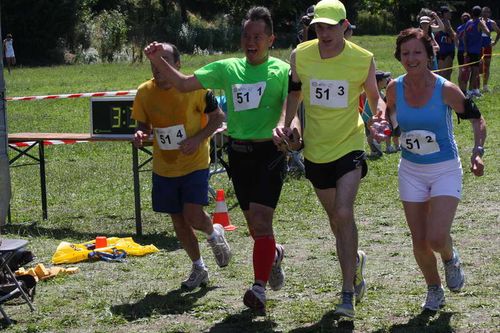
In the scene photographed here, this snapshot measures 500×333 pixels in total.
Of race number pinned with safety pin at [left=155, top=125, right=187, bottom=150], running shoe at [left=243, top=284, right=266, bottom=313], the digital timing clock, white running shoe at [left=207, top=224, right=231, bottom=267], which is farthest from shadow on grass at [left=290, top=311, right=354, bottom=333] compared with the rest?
the digital timing clock

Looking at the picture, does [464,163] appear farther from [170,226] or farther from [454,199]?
[454,199]

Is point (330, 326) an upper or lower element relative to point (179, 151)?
lower

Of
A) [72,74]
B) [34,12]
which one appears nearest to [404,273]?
[72,74]

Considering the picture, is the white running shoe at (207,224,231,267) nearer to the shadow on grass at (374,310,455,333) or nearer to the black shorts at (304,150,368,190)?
the black shorts at (304,150,368,190)

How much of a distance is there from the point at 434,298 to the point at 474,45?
17073mm

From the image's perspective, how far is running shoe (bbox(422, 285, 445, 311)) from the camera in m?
6.44

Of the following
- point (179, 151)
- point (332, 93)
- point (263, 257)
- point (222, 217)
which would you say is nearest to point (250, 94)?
point (332, 93)

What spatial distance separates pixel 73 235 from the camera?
1012 cm

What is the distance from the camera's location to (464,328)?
240 inches

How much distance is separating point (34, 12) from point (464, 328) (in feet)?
157

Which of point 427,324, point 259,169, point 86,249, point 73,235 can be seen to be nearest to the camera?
point 427,324

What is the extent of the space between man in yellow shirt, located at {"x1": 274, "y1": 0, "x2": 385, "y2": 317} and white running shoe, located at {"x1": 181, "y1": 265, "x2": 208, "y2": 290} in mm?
1334

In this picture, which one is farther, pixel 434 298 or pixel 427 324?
pixel 434 298

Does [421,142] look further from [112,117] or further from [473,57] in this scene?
[473,57]
